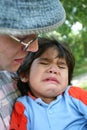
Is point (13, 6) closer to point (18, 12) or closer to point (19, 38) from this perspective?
point (18, 12)

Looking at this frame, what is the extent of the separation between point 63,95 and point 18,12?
1.10 metres

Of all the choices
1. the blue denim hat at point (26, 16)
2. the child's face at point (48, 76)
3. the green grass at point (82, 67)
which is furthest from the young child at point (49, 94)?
the green grass at point (82, 67)

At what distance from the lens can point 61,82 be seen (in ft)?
8.26

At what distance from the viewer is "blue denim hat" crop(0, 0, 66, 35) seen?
A: 60.7 inches

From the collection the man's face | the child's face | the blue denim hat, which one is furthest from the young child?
the blue denim hat

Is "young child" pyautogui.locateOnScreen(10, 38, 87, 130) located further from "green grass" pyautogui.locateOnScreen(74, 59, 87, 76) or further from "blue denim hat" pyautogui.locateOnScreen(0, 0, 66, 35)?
"green grass" pyautogui.locateOnScreen(74, 59, 87, 76)

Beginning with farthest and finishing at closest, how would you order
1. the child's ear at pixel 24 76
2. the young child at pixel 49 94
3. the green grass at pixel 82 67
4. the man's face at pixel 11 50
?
the green grass at pixel 82 67
the child's ear at pixel 24 76
the young child at pixel 49 94
the man's face at pixel 11 50

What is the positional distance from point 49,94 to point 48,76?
0.43ft

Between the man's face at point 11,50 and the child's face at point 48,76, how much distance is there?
1.52 feet

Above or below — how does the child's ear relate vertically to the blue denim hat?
below

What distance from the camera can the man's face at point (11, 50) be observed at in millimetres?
1839

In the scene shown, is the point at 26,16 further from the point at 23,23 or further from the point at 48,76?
the point at 48,76

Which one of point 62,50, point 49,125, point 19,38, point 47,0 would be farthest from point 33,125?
point 47,0

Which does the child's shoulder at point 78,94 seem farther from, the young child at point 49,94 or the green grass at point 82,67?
the green grass at point 82,67
